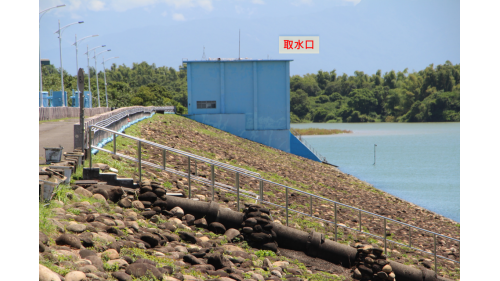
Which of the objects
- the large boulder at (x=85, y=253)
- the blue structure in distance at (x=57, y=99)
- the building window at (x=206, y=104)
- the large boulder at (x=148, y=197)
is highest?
the blue structure in distance at (x=57, y=99)

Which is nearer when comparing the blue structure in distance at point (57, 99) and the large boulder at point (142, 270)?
the large boulder at point (142, 270)

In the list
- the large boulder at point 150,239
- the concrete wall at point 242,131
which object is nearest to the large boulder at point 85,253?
the large boulder at point 150,239

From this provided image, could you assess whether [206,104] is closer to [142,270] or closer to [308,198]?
[308,198]

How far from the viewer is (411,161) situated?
61469mm

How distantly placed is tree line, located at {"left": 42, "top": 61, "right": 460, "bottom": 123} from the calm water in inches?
256

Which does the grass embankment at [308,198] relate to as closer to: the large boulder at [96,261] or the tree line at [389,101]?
the large boulder at [96,261]

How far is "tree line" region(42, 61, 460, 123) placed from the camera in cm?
9719

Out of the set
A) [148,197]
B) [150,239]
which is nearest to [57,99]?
[148,197]

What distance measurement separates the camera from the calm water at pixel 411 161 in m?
38.8

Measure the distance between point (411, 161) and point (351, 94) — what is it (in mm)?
77276

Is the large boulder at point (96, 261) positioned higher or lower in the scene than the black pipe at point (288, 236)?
higher

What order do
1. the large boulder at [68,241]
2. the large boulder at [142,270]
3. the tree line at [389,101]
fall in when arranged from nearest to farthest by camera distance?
the large boulder at [142,270], the large boulder at [68,241], the tree line at [389,101]

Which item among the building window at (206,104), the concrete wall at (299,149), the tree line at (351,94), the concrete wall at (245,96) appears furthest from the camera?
the tree line at (351,94)

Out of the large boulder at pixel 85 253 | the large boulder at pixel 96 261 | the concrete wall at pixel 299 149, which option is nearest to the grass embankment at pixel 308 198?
the large boulder at pixel 85 253
